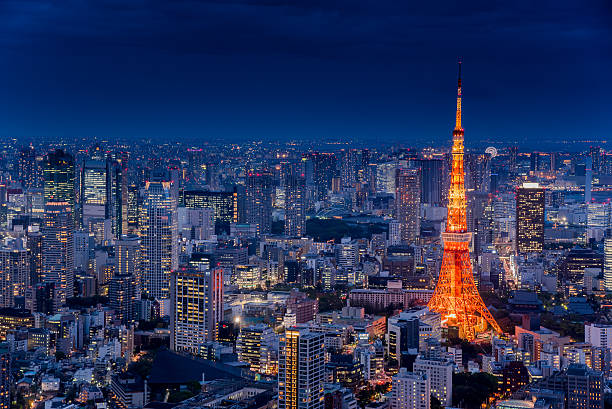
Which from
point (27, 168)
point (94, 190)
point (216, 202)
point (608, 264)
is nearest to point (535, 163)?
point (216, 202)

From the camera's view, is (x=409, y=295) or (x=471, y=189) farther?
(x=471, y=189)

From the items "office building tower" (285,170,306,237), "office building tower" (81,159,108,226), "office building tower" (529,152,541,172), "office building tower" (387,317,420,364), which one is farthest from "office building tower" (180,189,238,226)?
"office building tower" (387,317,420,364)

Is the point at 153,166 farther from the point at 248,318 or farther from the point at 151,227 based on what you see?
the point at 248,318

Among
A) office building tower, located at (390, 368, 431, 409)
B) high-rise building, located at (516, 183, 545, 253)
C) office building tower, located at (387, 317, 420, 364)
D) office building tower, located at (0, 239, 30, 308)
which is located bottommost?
office building tower, located at (390, 368, 431, 409)

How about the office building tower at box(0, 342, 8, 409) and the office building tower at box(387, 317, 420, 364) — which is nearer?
the office building tower at box(0, 342, 8, 409)

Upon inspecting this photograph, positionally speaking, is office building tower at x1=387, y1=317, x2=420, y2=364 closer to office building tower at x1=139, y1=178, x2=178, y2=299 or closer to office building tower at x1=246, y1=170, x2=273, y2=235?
office building tower at x1=139, y1=178, x2=178, y2=299

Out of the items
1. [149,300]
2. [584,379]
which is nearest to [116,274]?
[149,300]
